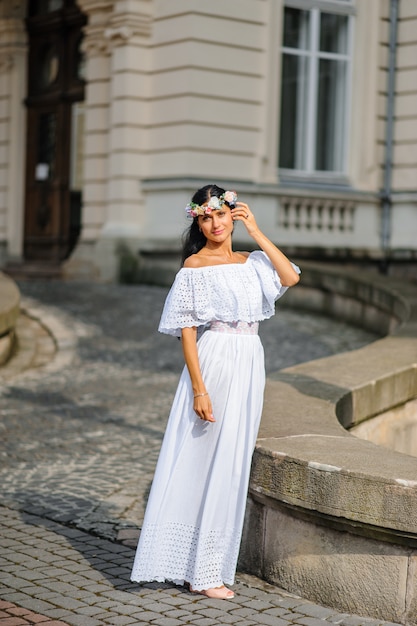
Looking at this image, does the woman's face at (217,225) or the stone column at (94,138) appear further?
the stone column at (94,138)

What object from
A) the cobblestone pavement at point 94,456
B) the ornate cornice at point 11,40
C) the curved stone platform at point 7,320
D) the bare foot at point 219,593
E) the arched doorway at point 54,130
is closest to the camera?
the cobblestone pavement at point 94,456

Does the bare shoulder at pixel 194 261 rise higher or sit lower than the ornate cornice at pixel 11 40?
lower

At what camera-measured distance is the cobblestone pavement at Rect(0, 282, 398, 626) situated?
15.5ft

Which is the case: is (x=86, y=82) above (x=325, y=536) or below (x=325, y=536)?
above

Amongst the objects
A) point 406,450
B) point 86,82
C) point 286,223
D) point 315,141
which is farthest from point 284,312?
point 406,450

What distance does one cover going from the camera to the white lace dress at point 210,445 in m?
4.84

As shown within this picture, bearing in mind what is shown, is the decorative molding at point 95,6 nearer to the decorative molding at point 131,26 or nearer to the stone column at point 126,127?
the stone column at point 126,127

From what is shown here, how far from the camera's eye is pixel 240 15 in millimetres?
16203

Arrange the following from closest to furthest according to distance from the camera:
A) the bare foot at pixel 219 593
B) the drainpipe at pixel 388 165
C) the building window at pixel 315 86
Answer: the bare foot at pixel 219 593, the building window at pixel 315 86, the drainpipe at pixel 388 165

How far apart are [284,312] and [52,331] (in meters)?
3.60

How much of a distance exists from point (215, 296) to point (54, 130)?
14.9 metres

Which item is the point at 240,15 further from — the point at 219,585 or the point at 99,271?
the point at 219,585

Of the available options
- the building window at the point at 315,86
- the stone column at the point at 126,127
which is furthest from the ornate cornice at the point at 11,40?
the building window at the point at 315,86

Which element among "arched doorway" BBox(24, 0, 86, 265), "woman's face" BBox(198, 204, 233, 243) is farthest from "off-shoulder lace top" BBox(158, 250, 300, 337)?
"arched doorway" BBox(24, 0, 86, 265)
